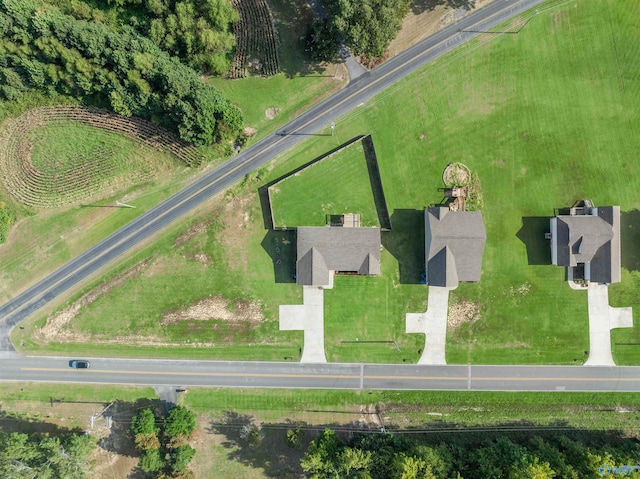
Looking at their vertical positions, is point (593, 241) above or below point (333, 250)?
above

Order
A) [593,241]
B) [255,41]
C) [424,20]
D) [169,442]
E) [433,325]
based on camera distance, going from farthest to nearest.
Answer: [424,20] < [433,325] < [255,41] < [169,442] < [593,241]

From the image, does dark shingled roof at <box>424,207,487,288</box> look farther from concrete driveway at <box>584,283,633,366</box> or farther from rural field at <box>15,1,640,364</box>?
concrete driveway at <box>584,283,633,366</box>

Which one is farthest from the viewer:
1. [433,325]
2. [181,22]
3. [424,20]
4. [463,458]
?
[424,20]

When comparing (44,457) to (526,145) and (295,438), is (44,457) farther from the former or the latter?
(526,145)

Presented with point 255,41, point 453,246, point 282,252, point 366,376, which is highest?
point 255,41

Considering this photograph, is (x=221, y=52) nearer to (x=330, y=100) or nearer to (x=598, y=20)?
(x=330, y=100)

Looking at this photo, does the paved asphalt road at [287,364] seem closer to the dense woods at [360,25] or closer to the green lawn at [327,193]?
the green lawn at [327,193]

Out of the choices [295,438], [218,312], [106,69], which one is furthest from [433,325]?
[106,69]
